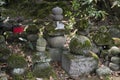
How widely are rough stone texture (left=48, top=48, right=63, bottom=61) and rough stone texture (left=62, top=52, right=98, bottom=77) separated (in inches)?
12.6

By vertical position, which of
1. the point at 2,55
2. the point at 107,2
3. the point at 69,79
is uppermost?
the point at 107,2

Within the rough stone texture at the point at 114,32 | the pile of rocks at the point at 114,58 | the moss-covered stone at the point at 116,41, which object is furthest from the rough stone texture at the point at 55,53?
the rough stone texture at the point at 114,32

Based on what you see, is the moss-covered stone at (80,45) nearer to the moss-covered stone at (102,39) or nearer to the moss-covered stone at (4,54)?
the moss-covered stone at (102,39)

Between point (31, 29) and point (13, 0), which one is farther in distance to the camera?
point (13, 0)

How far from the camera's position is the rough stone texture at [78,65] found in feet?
16.6

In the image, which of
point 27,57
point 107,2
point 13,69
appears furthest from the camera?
point 107,2

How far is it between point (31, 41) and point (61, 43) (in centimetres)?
65

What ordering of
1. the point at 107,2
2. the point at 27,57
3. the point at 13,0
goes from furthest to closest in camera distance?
the point at 13,0, the point at 107,2, the point at 27,57

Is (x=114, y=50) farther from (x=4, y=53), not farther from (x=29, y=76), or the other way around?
(x=4, y=53)

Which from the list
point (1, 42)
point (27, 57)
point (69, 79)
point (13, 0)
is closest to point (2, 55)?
point (1, 42)

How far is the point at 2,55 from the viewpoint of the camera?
5.03m

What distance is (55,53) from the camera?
5.53 meters

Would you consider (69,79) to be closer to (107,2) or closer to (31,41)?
(31,41)

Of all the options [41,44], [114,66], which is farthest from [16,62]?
[114,66]
